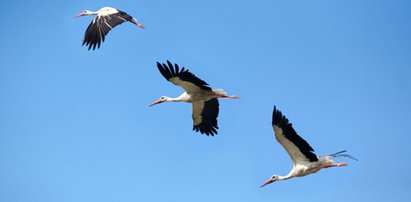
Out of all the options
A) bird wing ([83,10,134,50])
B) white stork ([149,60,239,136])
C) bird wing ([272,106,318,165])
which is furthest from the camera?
bird wing ([83,10,134,50])

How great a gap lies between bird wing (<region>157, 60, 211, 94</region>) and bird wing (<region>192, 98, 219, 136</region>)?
131 cm

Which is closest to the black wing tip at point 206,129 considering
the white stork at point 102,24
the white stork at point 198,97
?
the white stork at point 198,97

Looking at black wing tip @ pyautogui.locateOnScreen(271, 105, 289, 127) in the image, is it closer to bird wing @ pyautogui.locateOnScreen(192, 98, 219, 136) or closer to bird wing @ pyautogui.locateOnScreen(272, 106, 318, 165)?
bird wing @ pyautogui.locateOnScreen(272, 106, 318, 165)

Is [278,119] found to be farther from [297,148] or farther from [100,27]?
[100,27]

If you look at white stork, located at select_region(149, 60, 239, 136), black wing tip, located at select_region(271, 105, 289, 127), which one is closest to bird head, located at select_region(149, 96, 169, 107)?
white stork, located at select_region(149, 60, 239, 136)

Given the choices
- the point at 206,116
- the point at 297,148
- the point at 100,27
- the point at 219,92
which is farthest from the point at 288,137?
the point at 100,27

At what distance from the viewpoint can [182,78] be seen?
13.2m

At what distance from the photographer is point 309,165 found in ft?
A: 39.6

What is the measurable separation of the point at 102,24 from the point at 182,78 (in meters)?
2.75

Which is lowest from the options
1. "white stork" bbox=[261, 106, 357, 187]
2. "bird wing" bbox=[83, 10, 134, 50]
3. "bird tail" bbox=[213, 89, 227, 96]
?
"white stork" bbox=[261, 106, 357, 187]

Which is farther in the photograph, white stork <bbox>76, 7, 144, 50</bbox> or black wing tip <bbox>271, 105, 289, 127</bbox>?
white stork <bbox>76, 7, 144, 50</bbox>

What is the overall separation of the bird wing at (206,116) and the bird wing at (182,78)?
1311 millimetres

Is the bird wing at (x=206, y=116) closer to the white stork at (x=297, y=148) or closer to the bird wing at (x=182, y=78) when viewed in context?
the bird wing at (x=182, y=78)

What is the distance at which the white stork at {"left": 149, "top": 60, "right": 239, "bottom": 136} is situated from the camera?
512 inches
